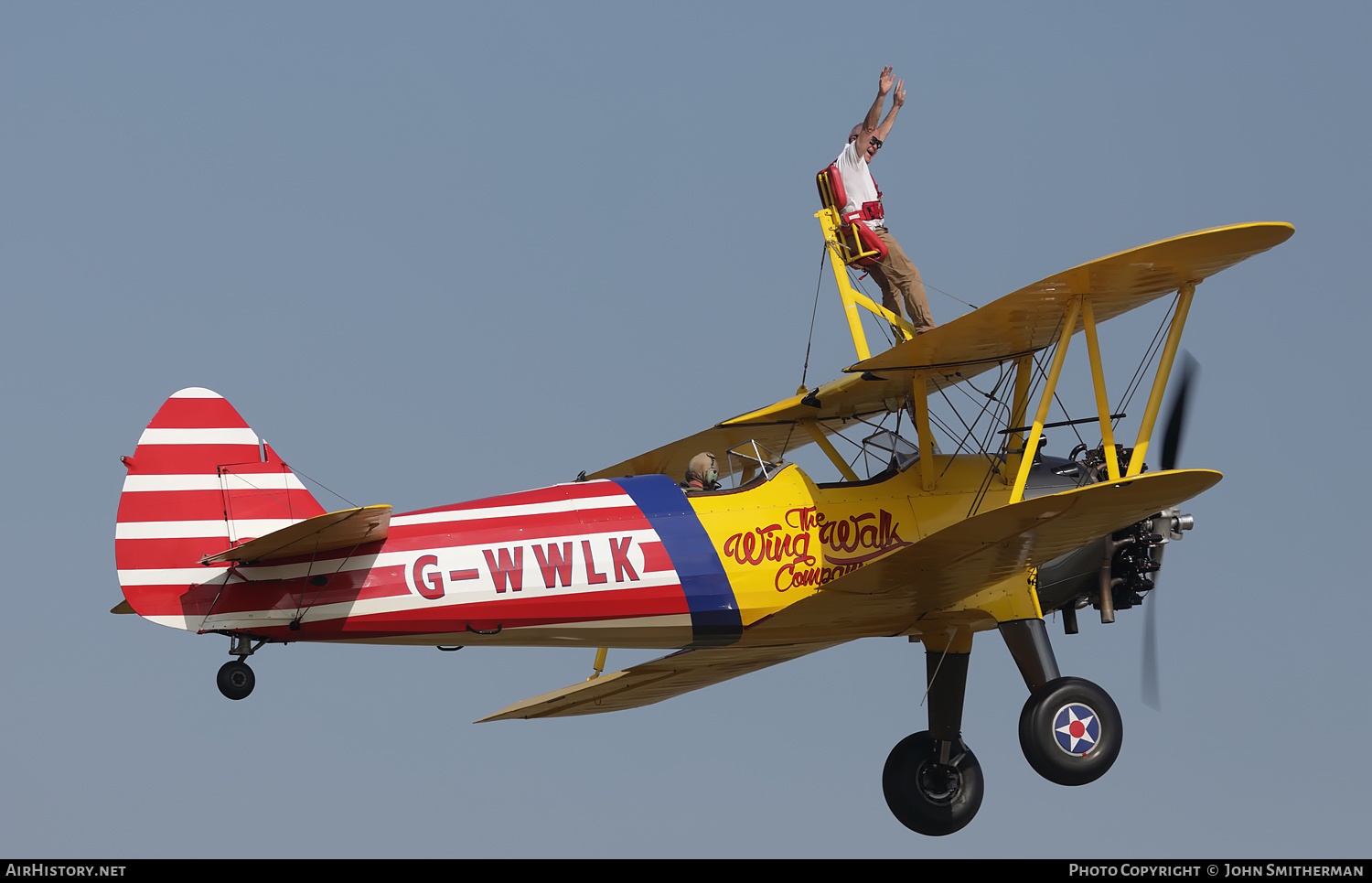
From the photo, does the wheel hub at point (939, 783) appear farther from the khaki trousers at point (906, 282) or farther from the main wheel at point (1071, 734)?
the khaki trousers at point (906, 282)

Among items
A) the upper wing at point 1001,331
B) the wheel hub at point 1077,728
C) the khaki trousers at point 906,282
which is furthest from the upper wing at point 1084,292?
the wheel hub at point 1077,728

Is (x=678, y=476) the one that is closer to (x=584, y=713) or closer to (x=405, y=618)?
(x=584, y=713)

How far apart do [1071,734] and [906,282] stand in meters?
3.52

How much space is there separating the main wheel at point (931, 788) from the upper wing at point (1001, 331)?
263 centimetres

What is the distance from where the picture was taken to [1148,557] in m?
13.4

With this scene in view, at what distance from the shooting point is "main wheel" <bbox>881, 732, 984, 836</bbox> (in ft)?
46.6

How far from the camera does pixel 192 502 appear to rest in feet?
37.4

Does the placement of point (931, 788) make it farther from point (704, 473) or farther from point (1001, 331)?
point (1001, 331)

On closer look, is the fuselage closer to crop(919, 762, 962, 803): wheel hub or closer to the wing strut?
the wing strut

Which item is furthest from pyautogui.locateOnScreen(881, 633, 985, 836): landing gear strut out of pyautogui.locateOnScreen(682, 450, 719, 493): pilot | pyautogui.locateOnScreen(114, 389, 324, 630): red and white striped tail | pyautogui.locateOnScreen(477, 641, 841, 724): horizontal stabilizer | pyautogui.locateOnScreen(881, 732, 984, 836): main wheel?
pyautogui.locateOnScreen(114, 389, 324, 630): red and white striped tail

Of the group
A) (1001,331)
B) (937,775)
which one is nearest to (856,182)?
(1001,331)
